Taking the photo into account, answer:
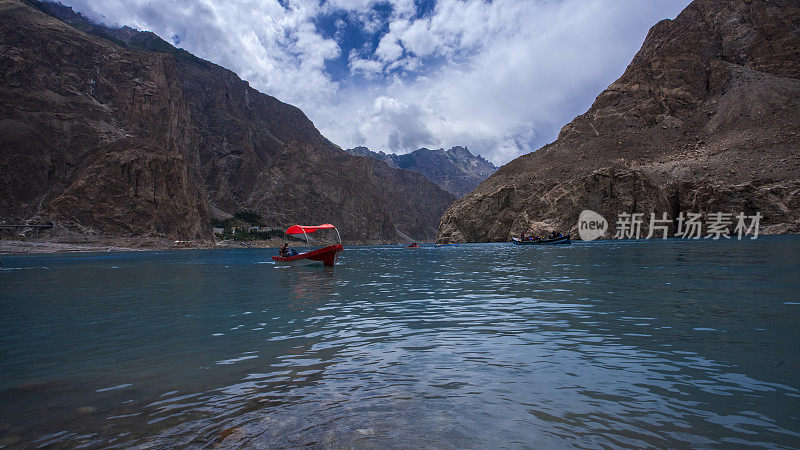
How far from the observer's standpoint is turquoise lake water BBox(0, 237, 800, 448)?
5.44 meters

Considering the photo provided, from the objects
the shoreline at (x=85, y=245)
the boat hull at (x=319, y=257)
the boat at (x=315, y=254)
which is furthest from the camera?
the shoreline at (x=85, y=245)

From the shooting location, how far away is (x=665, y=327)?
11.5m

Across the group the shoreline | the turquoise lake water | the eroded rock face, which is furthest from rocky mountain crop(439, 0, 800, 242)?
the turquoise lake water

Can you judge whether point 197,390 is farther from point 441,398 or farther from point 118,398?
point 441,398

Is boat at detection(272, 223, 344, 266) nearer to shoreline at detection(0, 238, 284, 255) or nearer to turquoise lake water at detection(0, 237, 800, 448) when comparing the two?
turquoise lake water at detection(0, 237, 800, 448)

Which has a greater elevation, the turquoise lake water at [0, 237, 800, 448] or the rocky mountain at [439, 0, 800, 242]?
the rocky mountain at [439, 0, 800, 242]

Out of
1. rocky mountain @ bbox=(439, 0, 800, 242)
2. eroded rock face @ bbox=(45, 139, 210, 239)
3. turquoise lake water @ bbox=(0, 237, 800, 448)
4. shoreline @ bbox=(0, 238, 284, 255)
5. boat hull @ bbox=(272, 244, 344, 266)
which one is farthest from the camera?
eroded rock face @ bbox=(45, 139, 210, 239)

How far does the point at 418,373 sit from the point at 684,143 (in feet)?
552

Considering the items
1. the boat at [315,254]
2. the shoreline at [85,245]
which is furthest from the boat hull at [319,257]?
the shoreline at [85,245]

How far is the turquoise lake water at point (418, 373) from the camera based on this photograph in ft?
17.9

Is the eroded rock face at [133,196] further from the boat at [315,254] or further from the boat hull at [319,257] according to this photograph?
the boat at [315,254]

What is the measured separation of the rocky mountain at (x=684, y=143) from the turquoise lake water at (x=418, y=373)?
11101cm

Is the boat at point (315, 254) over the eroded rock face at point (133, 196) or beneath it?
beneath

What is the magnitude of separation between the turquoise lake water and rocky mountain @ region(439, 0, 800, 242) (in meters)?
111
